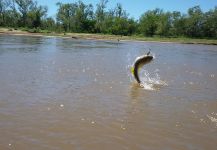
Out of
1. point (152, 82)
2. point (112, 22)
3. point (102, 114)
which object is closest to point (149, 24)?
point (112, 22)

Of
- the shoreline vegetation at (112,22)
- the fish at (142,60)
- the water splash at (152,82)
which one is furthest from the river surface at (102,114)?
the shoreline vegetation at (112,22)

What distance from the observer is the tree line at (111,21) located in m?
98.6

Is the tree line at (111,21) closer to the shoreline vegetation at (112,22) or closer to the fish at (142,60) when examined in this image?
the shoreline vegetation at (112,22)

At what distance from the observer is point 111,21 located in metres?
105

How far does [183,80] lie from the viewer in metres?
14.9

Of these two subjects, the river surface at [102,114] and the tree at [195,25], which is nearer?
the river surface at [102,114]

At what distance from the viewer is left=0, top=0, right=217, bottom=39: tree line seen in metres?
98.6

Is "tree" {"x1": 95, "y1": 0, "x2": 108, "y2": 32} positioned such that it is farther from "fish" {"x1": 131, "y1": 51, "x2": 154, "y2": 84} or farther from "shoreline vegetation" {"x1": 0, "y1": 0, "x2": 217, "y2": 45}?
"fish" {"x1": 131, "y1": 51, "x2": 154, "y2": 84}

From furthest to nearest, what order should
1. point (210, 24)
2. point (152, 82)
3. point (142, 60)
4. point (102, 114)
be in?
point (210, 24) < point (152, 82) < point (142, 60) < point (102, 114)

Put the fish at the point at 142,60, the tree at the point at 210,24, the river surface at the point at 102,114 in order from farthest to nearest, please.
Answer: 1. the tree at the point at 210,24
2. the fish at the point at 142,60
3. the river surface at the point at 102,114

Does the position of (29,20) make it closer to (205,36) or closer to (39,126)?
(205,36)

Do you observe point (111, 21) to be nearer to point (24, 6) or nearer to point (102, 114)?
point (24, 6)

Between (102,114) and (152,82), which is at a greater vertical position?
(102,114)

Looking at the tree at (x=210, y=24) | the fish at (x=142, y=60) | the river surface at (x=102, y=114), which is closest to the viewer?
the river surface at (x=102, y=114)
